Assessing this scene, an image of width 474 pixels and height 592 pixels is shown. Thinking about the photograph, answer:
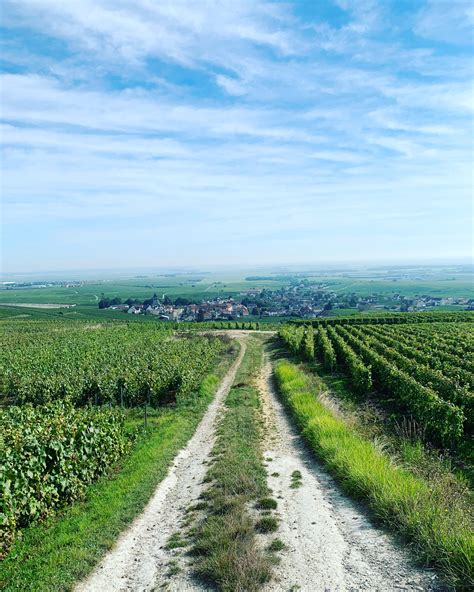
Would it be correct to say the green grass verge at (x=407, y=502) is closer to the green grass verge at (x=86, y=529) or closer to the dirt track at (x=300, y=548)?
the dirt track at (x=300, y=548)

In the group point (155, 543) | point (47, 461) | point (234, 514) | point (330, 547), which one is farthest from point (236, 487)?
point (47, 461)

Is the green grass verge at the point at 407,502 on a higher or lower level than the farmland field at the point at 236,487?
higher

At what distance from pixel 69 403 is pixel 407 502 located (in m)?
14.6

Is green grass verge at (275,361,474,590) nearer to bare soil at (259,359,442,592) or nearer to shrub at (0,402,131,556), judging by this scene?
bare soil at (259,359,442,592)

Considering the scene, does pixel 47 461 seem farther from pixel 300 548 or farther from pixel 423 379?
pixel 423 379

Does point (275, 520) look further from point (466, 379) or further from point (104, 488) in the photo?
point (466, 379)

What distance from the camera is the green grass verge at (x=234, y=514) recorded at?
648cm

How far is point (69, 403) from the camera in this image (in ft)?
57.4

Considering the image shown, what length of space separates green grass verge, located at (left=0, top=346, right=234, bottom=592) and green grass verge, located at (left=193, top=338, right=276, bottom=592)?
6.07ft

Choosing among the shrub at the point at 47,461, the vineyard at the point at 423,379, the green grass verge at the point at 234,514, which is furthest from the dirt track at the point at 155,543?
the vineyard at the point at 423,379

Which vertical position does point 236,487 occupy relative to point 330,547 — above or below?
below

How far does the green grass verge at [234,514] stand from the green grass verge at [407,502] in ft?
7.03

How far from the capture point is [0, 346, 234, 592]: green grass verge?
7.30 meters

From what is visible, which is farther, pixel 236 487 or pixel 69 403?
pixel 69 403
